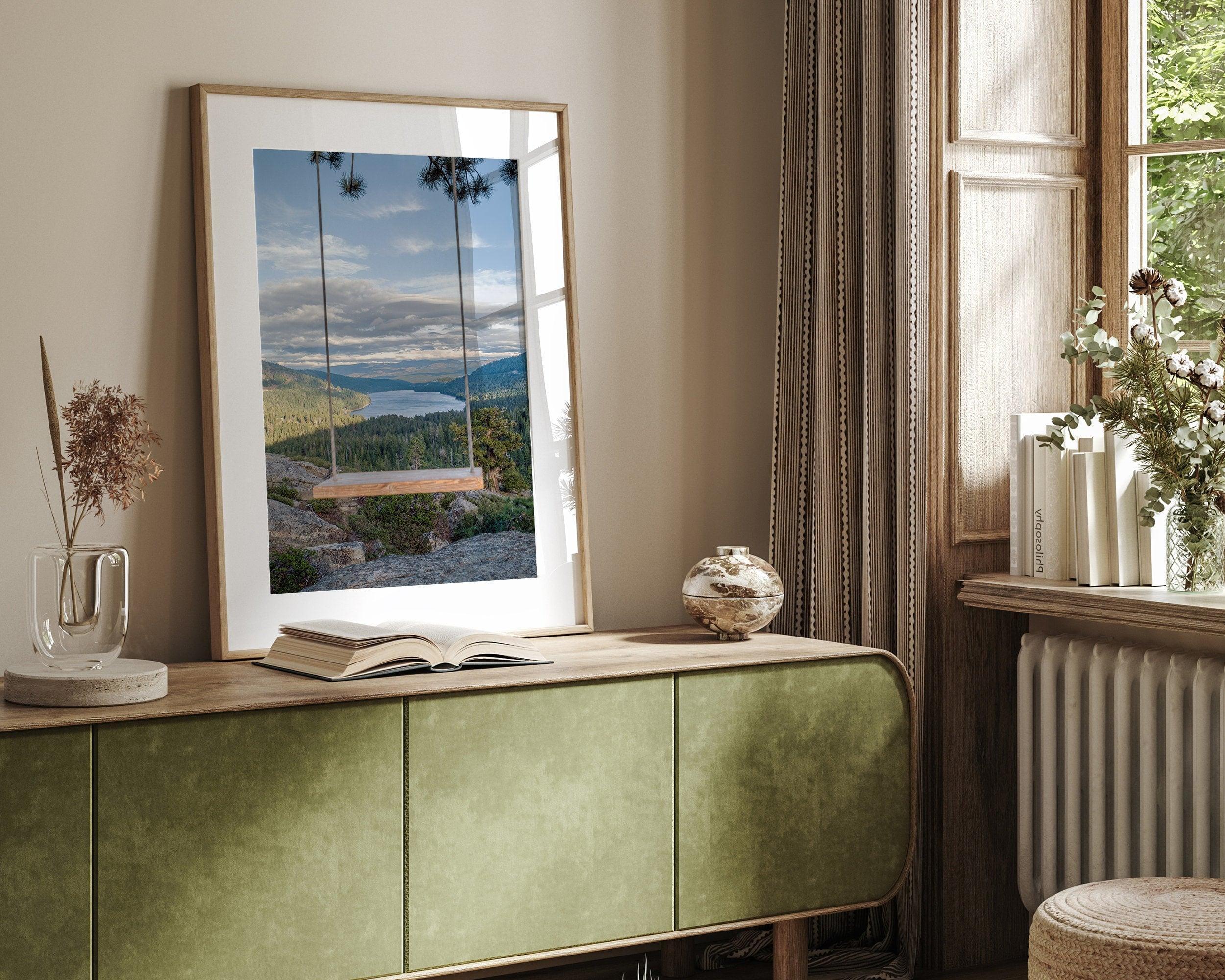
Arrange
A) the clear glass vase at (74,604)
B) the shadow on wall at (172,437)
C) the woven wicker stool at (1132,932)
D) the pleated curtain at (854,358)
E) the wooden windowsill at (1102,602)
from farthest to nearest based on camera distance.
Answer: the pleated curtain at (854,358)
the shadow on wall at (172,437)
the wooden windowsill at (1102,602)
the clear glass vase at (74,604)
the woven wicker stool at (1132,932)

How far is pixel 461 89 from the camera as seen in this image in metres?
2.63

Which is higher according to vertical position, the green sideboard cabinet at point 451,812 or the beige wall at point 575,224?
the beige wall at point 575,224

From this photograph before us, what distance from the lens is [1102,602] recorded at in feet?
7.88

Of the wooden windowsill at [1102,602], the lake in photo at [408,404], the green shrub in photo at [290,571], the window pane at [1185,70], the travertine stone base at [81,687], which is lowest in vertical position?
the travertine stone base at [81,687]

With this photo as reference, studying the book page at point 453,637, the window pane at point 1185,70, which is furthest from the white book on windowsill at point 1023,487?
the book page at point 453,637

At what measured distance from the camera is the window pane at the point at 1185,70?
266 cm

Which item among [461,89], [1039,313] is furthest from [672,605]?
[461,89]

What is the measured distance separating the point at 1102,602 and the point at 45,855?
1.84 metres

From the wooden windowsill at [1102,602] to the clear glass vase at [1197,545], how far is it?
1.1 inches

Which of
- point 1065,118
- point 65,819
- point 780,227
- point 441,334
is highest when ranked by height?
point 1065,118

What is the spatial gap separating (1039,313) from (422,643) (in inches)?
58.7

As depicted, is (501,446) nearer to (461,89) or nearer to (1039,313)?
(461,89)

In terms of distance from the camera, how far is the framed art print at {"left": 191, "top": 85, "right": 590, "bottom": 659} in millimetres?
2412

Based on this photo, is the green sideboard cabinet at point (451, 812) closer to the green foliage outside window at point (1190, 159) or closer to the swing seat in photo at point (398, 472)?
the swing seat in photo at point (398, 472)
